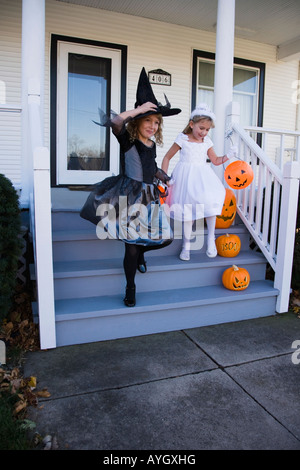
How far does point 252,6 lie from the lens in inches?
219

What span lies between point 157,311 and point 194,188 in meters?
1.28

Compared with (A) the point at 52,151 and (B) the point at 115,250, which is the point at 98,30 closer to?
(A) the point at 52,151

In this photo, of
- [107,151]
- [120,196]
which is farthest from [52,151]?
[120,196]

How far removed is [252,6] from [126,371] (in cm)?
557

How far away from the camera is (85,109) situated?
19.2 feet

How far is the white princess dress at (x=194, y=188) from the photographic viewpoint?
11.7 feet

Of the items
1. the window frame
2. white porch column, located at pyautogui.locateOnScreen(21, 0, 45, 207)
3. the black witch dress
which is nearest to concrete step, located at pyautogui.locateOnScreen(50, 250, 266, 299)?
the black witch dress

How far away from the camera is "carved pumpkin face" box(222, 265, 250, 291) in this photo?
3354 millimetres

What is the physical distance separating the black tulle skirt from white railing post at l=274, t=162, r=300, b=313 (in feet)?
3.71

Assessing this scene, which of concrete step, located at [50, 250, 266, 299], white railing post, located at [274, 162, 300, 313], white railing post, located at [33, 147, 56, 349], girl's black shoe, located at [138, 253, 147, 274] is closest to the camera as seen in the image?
white railing post, located at [33, 147, 56, 349]

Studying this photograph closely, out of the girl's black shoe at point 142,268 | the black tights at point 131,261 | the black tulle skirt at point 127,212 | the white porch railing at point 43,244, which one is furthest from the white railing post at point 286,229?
the white porch railing at point 43,244

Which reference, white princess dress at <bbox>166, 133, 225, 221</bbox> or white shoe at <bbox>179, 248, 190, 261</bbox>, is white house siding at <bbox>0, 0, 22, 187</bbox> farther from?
white shoe at <bbox>179, 248, 190, 261</bbox>

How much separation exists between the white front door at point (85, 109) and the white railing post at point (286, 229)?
10.7 ft

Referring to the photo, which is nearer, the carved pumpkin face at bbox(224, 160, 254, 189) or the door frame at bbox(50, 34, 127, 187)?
the carved pumpkin face at bbox(224, 160, 254, 189)
